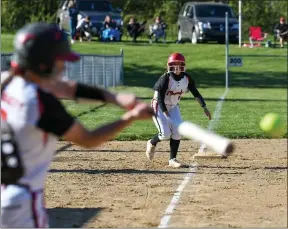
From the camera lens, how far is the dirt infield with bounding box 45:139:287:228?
857 cm

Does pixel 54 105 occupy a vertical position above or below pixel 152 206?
above

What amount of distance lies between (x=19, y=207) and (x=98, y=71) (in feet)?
84.8

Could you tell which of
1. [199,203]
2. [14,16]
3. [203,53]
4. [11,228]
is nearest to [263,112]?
[199,203]

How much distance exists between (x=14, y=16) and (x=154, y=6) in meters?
8.45

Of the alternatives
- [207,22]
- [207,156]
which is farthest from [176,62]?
[207,22]

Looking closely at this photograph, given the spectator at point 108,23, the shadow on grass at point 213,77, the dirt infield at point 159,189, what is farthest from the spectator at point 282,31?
the dirt infield at point 159,189

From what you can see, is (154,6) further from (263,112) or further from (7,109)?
(7,109)

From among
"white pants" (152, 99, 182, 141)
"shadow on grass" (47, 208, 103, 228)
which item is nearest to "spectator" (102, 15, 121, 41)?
"white pants" (152, 99, 182, 141)

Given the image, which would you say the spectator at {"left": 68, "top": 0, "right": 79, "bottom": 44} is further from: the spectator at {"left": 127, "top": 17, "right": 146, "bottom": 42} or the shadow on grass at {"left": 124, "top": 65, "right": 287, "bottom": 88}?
the spectator at {"left": 127, "top": 17, "right": 146, "bottom": 42}

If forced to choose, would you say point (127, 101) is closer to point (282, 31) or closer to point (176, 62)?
point (176, 62)

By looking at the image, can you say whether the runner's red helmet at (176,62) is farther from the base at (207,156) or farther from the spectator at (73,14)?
the spectator at (73,14)

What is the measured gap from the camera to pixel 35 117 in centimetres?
472

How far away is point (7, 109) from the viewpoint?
4.85 meters

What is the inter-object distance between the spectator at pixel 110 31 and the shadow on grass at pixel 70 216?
3189 cm
